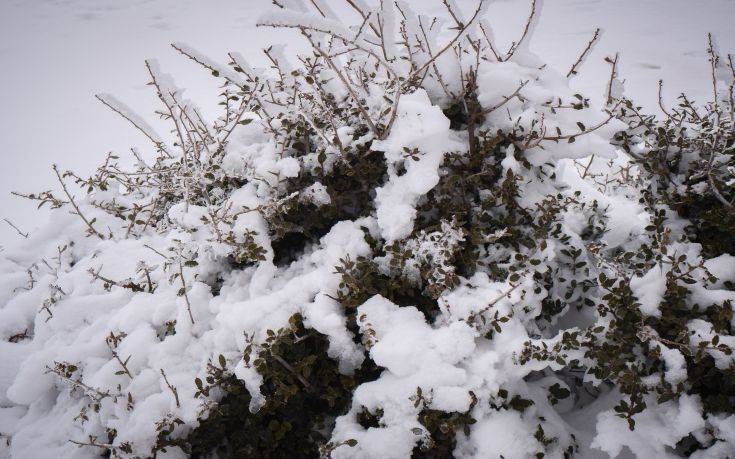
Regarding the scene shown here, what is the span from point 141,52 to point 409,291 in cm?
902

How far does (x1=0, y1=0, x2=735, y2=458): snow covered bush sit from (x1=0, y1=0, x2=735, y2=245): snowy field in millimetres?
3895

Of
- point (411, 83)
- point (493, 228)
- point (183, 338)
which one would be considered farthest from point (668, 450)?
point (183, 338)

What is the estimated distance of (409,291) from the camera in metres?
1.84

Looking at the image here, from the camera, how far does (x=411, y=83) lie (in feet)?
7.05

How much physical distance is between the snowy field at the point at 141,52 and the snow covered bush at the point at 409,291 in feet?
12.8

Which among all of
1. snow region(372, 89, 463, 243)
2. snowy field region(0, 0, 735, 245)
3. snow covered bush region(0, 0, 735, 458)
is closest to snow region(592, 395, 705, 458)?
snow covered bush region(0, 0, 735, 458)

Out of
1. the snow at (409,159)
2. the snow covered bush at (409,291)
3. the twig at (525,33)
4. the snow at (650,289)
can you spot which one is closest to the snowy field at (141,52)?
the twig at (525,33)

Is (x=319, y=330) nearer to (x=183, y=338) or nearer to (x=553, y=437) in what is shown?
(x=183, y=338)

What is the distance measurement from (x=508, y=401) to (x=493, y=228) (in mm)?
814

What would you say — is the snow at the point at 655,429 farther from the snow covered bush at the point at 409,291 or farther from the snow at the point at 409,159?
the snow at the point at 409,159

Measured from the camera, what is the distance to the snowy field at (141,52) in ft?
19.0

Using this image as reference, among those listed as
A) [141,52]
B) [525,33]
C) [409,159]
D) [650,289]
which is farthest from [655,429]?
[141,52]

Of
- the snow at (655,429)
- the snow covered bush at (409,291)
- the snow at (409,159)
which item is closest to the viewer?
the snow at (655,429)

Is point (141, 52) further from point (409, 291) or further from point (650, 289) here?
point (650, 289)
